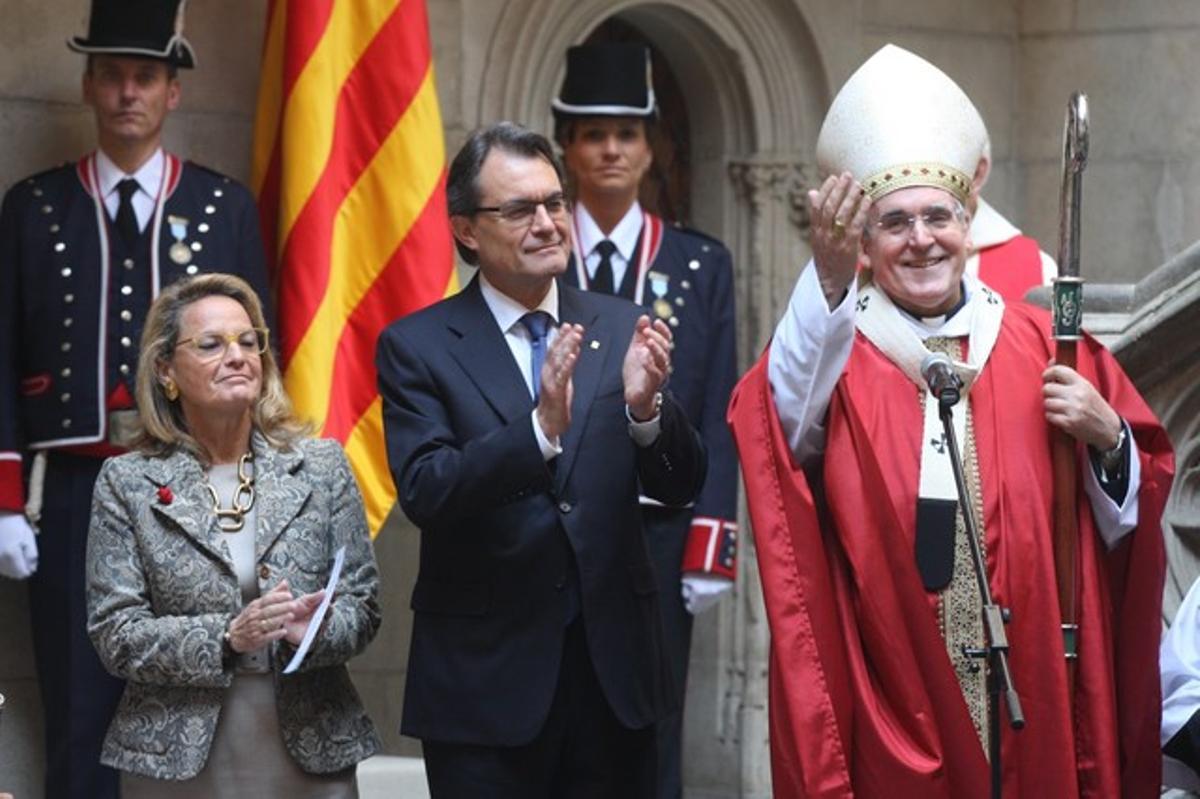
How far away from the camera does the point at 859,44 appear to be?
9.34 meters

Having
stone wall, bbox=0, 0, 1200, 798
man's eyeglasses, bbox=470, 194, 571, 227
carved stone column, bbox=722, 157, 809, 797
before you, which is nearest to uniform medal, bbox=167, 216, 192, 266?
stone wall, bbox=0, 0, 1200, 798

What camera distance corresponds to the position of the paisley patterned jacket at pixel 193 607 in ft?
17.6

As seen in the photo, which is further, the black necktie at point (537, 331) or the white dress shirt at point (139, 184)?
the white dress shirt at point (139, 184)

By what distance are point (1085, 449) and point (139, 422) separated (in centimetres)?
181

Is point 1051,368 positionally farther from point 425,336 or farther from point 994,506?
point 425,336

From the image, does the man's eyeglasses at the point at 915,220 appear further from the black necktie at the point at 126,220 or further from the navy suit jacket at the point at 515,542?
the black necktie at the point at 126,220

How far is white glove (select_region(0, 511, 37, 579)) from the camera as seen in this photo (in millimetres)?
6613

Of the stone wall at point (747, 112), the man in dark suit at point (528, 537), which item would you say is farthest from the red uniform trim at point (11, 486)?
the man in dark suit at point (528, 537)

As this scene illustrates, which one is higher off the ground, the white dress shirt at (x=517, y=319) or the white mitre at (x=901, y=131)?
the white mitre at (x=901, y=131)

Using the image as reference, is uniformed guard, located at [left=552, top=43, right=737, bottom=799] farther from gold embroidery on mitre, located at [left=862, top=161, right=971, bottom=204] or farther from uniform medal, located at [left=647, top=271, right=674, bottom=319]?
gold embroidery on mitre, located at [left=862, top=161, right=971, bottom=204]

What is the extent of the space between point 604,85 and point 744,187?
5.78 feet

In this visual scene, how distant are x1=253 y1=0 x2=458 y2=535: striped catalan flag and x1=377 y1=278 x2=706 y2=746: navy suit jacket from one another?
1721 mm

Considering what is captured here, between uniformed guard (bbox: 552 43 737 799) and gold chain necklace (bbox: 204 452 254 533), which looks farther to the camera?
uniformed guard (bbox: 552 43 737 799)

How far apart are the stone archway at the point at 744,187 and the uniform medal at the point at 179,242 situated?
2.40m
